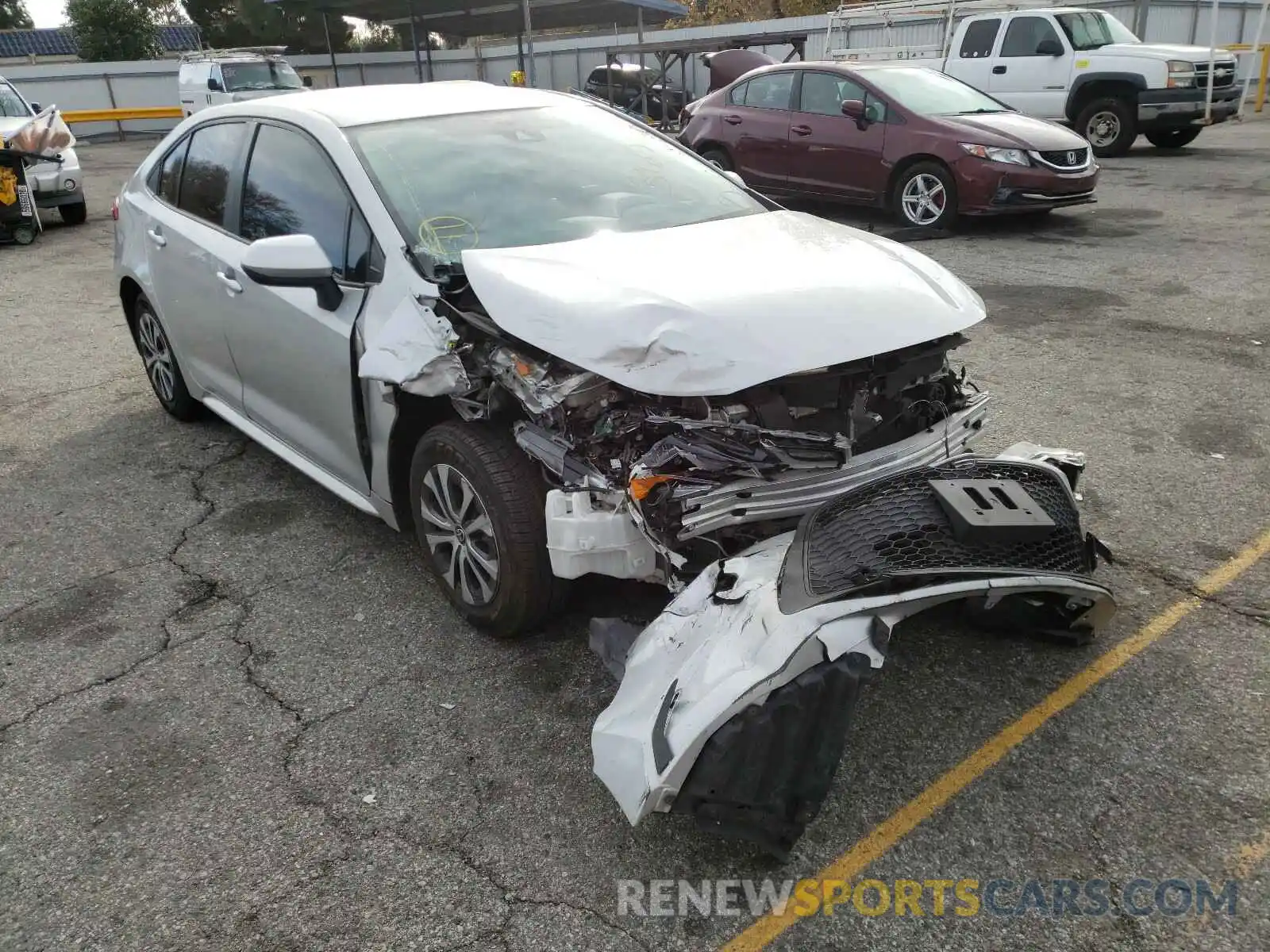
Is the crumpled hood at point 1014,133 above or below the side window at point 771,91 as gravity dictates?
below

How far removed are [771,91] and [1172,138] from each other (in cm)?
713

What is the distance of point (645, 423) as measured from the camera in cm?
278

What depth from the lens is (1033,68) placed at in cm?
1327

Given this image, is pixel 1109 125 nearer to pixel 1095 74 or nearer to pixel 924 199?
pixel 1095 74

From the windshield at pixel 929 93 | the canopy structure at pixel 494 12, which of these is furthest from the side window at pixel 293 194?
the canopy structure at pixel 494 12

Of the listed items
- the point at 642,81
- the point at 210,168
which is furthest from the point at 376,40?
the point at 210,168

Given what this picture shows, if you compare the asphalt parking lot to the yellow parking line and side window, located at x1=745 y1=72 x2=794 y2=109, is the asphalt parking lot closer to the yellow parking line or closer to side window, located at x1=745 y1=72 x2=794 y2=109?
the yellow parking line

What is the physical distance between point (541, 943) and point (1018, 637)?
186 cm

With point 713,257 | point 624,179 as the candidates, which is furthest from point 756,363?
point 624,179

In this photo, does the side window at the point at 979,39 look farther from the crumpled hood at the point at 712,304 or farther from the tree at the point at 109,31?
the tree at the point at 109,31

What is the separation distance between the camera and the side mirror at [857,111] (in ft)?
31.6

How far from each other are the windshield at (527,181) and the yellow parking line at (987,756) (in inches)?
70.4

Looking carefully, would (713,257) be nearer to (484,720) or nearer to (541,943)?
(484,720)

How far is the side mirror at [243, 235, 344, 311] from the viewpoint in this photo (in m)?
3.29
